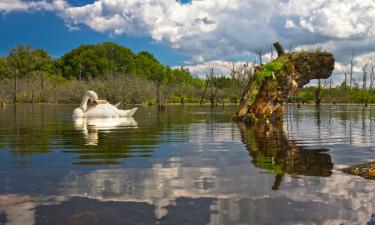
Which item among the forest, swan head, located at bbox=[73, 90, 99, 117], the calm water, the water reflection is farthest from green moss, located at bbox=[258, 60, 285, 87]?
the forest

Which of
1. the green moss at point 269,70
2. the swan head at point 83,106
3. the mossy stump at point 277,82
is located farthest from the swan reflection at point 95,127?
the green moss at point 269,70

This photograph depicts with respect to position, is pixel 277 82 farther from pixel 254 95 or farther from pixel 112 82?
pixel 112 82

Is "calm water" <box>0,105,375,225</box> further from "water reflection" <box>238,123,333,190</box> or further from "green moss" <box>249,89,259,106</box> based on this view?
"green moss" <box>249,89,259,106</box>

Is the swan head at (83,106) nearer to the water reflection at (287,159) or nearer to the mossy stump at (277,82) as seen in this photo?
the mossy stump at (277,82)

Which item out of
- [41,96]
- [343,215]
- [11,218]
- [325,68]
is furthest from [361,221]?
[41,96]

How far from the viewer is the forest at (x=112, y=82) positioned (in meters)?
89.1

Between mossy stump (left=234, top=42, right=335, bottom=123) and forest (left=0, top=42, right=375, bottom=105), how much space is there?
3634 cm

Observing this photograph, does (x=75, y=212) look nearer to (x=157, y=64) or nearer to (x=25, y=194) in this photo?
(x=25, y=194)

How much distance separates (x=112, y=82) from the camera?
8906cm

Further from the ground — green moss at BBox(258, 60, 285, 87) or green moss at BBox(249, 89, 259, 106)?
green moss at BBox(258, 60, 285, 87)

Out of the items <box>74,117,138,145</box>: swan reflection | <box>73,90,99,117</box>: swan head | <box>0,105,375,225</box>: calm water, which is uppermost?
<box>73,90,99,117</box>: swan head

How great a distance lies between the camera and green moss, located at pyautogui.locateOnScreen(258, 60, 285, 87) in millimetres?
27188

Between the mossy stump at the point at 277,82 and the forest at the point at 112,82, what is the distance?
36337 mm

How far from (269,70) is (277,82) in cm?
98
